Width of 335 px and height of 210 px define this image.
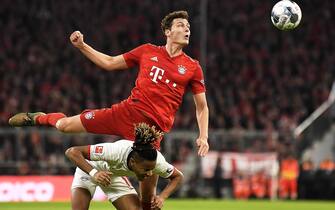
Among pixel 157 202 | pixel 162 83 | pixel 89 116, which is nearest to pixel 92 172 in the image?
pixel 157 202

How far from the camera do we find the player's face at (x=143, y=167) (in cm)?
938

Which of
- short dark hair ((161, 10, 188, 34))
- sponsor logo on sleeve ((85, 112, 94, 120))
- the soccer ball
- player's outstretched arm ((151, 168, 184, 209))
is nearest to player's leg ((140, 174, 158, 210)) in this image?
player's outstretched arm ((151, 168, 184, 209))

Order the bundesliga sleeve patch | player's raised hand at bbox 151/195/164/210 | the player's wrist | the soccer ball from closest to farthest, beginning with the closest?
the player's wrist, the bundesliga sleeve patch, player's raised hand at bbox 151/195/164/210, the soccer ball

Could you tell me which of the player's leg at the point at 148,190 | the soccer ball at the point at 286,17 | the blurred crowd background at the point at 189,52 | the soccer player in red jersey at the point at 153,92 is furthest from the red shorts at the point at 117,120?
the blurred crowd background at the point at 189,52

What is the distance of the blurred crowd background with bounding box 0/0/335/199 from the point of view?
2523 cm

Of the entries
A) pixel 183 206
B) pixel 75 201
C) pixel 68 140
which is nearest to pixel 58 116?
pixel 75 201

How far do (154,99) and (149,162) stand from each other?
1.19m

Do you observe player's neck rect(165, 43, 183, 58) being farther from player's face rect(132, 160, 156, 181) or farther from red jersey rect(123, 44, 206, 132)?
player's face rect(132, 160, 156, 181)

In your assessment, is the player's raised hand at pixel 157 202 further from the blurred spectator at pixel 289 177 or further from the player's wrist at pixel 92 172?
the blurred spectator at pixel 289 177

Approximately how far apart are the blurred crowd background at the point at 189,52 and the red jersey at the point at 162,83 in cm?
1328

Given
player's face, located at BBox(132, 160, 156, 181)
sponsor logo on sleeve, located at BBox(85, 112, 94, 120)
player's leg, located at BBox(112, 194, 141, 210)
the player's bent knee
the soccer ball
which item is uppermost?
the soccer ball

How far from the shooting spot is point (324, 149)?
28.1 metres

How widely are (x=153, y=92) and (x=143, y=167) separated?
1.25 metres

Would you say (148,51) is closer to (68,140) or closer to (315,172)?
(68,140)
